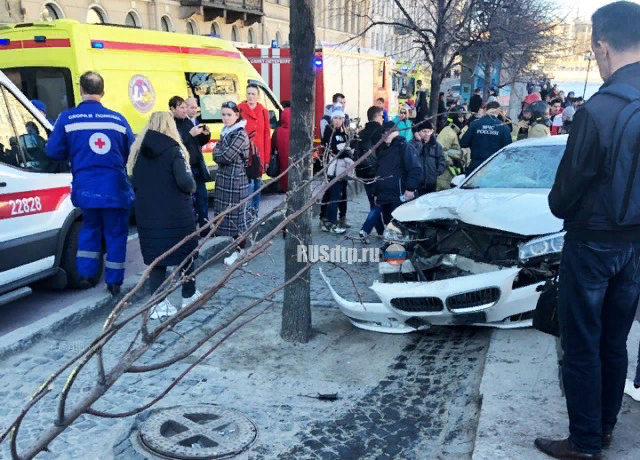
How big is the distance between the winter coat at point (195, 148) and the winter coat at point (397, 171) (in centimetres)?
210

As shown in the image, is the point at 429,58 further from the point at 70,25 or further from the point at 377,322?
the point at 377,322

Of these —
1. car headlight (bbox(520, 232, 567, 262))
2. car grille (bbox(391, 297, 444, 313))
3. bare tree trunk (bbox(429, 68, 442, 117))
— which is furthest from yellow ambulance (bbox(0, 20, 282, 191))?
car headlight (bbox(520, 232, 567, 262))

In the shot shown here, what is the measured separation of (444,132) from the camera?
930 centimetres

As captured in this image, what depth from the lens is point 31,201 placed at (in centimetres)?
546

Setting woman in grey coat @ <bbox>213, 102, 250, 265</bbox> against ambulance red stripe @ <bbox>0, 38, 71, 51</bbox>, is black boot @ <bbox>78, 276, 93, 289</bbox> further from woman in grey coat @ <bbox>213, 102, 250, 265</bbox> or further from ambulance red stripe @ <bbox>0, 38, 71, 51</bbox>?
ambulance red stripe @ <bbox>0, 38, 71, 51</bbox>

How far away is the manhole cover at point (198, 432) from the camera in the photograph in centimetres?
343

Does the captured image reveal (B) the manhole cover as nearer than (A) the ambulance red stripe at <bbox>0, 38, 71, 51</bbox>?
Yes

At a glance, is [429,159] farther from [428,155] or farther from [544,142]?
[544,142]

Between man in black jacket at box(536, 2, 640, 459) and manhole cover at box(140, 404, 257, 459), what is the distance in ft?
5.65

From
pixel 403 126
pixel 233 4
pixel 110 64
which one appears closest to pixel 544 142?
pixel 403 126

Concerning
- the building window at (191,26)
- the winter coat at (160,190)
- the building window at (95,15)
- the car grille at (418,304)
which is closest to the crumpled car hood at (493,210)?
the car grille at (418,304)

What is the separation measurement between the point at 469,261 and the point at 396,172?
93.9 inches

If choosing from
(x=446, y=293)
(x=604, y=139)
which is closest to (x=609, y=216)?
(x=604, y=139)

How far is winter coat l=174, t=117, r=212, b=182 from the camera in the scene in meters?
7.54
